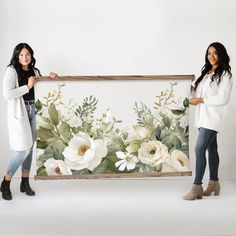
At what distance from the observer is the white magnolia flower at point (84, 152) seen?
3275mm

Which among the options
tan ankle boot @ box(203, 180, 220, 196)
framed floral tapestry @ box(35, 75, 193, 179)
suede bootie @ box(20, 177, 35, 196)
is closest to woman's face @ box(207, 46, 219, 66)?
framed floral tapestry @ box(35, 75, 193, 179)

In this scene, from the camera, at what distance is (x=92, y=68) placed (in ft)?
13.1

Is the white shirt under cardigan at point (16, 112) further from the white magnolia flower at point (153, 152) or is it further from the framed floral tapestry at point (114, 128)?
the white magnolia flower at point (153, 152)

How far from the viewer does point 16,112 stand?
3.20 m

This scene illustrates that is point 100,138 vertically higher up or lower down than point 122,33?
lower down

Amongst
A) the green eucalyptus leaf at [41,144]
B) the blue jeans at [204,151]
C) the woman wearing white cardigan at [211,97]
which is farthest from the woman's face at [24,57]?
the blue jeans at [204,151]

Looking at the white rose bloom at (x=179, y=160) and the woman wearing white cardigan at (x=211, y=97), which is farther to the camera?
the white rose bloom at (x=179, y=160)

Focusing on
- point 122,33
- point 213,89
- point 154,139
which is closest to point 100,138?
point 154,139

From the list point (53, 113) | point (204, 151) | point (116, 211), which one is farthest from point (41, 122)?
point (204, 151)

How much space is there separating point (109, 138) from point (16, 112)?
661mm

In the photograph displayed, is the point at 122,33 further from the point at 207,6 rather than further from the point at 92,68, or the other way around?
the point at 207,6

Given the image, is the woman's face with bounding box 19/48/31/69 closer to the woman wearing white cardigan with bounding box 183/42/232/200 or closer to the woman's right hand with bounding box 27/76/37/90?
the woman's right hand with bounding box 27/76/37/90

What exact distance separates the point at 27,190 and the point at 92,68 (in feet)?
3.88

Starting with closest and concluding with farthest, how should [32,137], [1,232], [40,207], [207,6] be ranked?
[1,232], [40,207], [32,137], [207,6]
